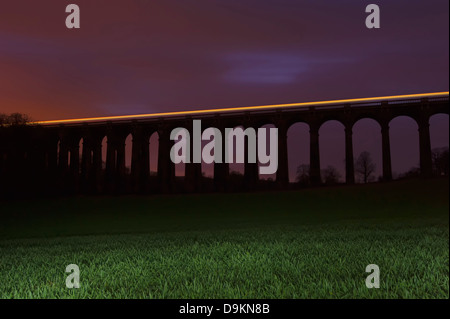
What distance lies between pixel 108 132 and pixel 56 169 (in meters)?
9.99

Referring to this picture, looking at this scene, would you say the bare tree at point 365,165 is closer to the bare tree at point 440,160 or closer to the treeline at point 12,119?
the bare tree at point 440,160

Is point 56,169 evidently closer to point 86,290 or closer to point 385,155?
point 385,155

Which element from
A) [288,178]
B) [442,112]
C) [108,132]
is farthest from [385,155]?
[108,132]

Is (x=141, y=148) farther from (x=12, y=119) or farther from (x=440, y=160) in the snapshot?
(x=440, y=160)

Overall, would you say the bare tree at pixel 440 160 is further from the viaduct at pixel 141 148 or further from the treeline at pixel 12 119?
the treeline at pixel 12 119

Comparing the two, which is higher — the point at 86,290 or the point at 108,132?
the point at 108,132

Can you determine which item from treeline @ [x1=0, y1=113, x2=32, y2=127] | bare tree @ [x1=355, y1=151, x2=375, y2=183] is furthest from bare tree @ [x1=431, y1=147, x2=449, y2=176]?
treeline @ [x1=0, y1=113, x2=32, y2=127]

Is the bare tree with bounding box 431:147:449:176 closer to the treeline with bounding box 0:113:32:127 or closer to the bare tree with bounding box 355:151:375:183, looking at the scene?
the bare tree with bounding box 355:151:375:183

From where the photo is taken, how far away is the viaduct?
185 feet

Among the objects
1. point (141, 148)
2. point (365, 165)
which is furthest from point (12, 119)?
point (365, 165)

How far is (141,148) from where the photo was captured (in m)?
70.4

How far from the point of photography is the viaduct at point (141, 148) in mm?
56438

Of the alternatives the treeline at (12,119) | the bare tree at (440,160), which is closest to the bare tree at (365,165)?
the bare tree at (440,160)

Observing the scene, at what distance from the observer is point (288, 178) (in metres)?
59.7
